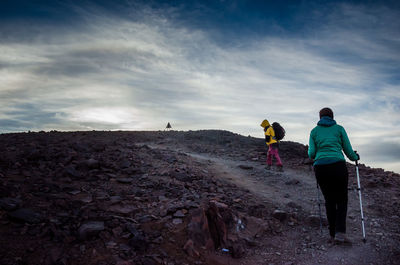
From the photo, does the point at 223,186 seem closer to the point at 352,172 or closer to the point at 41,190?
the point at 41,190

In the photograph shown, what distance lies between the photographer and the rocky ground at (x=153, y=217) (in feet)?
15.8

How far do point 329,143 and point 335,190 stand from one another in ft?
3.67

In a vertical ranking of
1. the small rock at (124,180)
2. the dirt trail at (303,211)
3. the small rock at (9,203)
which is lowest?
the dirt trail at (303,211)

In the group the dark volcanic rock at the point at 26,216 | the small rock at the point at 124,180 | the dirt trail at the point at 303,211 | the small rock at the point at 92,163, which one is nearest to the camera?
the dark volcanic rock at the point at 26,216

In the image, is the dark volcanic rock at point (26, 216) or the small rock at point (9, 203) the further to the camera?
the small rock at point (9, 203)

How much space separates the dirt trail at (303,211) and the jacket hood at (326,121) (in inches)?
111

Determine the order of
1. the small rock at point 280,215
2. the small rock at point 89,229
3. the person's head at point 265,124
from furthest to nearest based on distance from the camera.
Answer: the person's head at point 265,124
the small rock at point 280,215
the small rock at point 89,229

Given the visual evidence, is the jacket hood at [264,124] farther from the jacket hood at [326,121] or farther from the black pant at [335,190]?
the black pant at [335,190]

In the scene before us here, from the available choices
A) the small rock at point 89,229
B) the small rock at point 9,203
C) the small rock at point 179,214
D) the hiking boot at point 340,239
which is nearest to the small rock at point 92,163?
the small rock at point 9,203

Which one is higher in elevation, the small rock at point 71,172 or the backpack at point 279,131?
the backpack at point 279,131

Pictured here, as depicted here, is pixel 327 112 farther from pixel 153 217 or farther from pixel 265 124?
pixel 265 124

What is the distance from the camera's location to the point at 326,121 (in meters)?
6.51

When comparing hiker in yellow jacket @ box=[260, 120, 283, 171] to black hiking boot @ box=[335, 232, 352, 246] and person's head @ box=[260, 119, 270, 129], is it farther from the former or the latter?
black hiking boot @ box=[335, 232, 352, 246]

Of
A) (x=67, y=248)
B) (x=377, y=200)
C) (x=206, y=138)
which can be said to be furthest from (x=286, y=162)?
(x=67, y=248)
